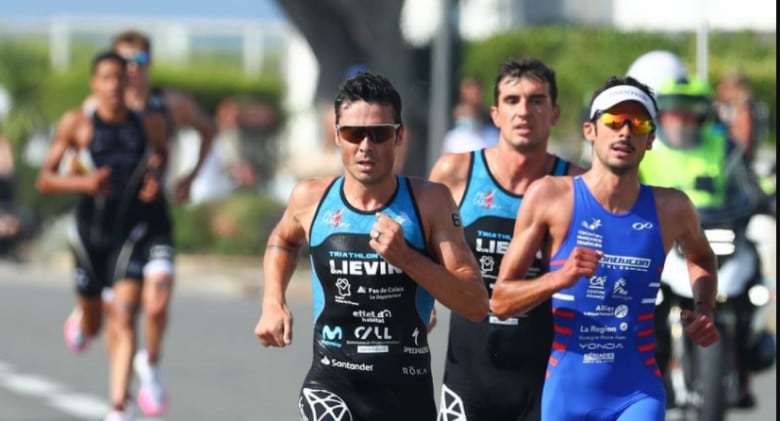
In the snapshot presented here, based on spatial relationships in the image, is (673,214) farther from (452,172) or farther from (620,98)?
(452,172)

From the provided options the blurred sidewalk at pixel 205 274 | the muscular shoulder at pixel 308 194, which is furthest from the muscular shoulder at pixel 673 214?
the blurred sidewalk at pixel 205 274

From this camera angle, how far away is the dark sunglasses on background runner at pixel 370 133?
7.29m

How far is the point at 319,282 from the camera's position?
7.51 m

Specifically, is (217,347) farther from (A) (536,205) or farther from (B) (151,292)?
(A) (536,205)

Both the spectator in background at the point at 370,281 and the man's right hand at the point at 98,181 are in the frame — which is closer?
the spectator in background at the point at 370,281

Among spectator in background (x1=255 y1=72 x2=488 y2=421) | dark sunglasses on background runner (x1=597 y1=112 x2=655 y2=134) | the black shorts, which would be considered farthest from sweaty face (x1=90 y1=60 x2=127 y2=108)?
dark sunglasses on background runner (x1=597 y1=112 x2=655 y2=134)

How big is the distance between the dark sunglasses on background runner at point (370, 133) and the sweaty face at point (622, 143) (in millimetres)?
797

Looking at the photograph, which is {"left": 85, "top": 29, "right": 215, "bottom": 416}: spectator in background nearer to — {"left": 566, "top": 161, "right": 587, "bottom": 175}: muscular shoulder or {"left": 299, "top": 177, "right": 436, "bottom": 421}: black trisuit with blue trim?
{"left": 566, "top": 161, "right": 587, "bottom": 175}: muscular shoulder

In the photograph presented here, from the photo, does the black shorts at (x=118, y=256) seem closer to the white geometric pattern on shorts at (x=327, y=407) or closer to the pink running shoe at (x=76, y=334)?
the pink running shoe at (x=76, y=334)

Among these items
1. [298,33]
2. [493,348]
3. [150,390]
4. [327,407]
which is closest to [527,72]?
[493,348]

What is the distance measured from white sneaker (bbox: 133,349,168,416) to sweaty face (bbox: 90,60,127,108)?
1493 millimetres

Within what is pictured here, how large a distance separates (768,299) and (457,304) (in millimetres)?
4719

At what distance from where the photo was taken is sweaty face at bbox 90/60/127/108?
1222cm

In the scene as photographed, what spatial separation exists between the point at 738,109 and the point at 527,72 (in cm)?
900
